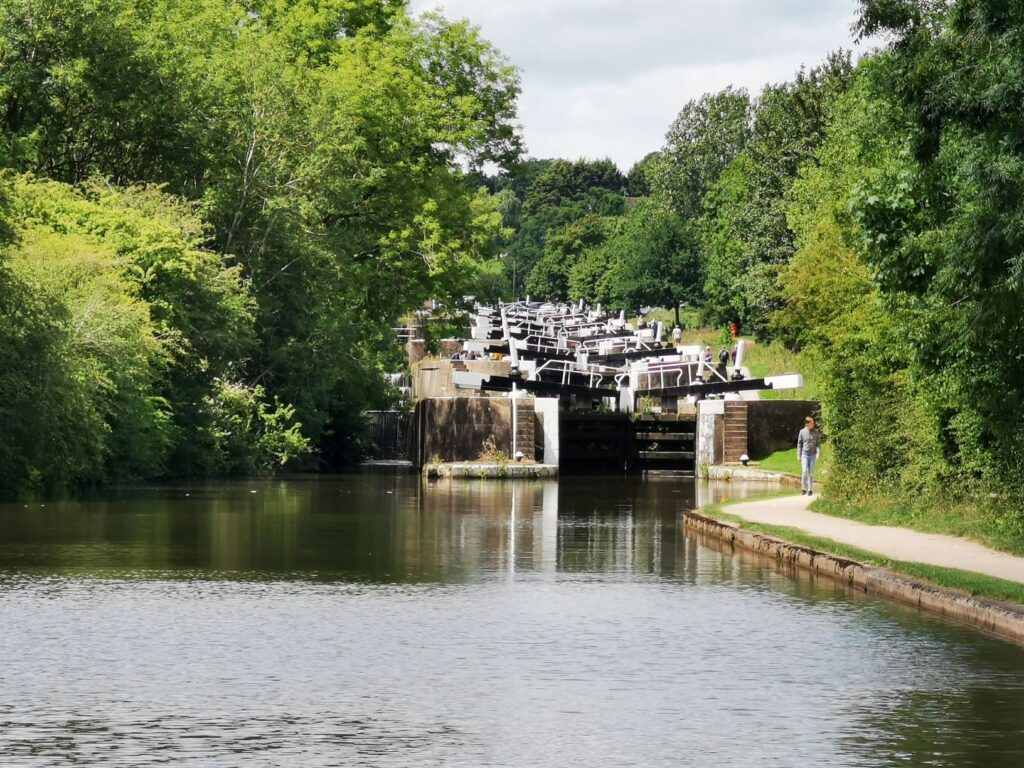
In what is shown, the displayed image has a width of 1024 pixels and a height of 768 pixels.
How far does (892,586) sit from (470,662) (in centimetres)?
665

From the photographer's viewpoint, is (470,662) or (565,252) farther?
(565,252)

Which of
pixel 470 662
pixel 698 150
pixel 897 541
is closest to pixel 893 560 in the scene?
→ pixel 897 541

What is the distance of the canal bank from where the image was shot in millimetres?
16750

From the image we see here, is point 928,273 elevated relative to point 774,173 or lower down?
lower down

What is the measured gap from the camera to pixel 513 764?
32.5 ft

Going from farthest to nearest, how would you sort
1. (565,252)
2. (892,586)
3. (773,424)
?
1. (565,252)
2. (773,424)
3. (892,586)

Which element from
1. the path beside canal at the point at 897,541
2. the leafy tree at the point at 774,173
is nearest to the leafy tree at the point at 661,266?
the leafy tree at the point at 774,173

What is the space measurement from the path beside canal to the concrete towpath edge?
70 cm

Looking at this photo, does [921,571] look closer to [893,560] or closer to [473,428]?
[893,560]

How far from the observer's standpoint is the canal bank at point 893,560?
16750 mm

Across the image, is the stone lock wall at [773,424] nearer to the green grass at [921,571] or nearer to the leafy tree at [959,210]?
the leafy tree at [959,210]

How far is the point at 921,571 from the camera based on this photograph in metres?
19.1

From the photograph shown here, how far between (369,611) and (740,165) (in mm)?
87103

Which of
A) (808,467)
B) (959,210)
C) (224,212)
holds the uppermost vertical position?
(224,212)
